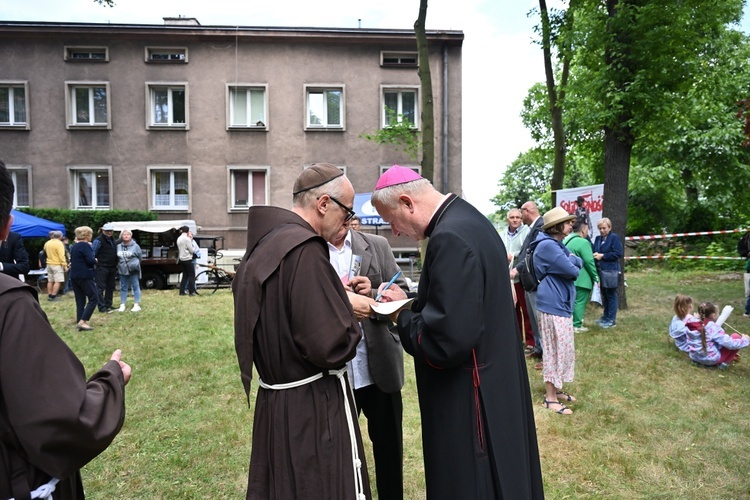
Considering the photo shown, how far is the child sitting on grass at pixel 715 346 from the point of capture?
262 inches

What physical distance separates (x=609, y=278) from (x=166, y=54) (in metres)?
19.3

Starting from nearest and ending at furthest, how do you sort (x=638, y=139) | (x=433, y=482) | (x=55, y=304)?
(x=433, y=482) → (x=638, y=139) → (x=55, y=304)

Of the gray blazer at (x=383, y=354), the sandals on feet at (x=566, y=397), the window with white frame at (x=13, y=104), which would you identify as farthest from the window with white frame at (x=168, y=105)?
the gray blazer at (x=383, y=354)

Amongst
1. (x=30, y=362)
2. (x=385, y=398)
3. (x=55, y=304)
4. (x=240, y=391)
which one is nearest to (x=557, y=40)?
(x=240, y=391)

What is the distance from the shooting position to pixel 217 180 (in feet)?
69.2

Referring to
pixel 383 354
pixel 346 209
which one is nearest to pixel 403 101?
pixel 383 354

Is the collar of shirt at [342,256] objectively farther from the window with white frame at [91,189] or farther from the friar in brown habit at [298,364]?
the window with white frame at [91,189]

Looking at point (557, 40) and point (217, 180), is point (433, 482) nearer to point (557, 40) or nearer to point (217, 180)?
point (557, 40)

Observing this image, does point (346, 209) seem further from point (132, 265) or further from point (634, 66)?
point (132, 265)

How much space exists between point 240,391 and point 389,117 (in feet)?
54.1

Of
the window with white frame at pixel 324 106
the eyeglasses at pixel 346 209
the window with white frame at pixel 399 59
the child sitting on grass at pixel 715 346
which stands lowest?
the child sitting on grass at pixel 715 346

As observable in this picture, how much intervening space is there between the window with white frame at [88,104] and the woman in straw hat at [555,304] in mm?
20632

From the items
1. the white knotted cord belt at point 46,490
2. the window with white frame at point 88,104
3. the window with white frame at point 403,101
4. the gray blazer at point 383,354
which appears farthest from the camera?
the window with white frame at point 403,101

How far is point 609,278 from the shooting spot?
9.24 meters
